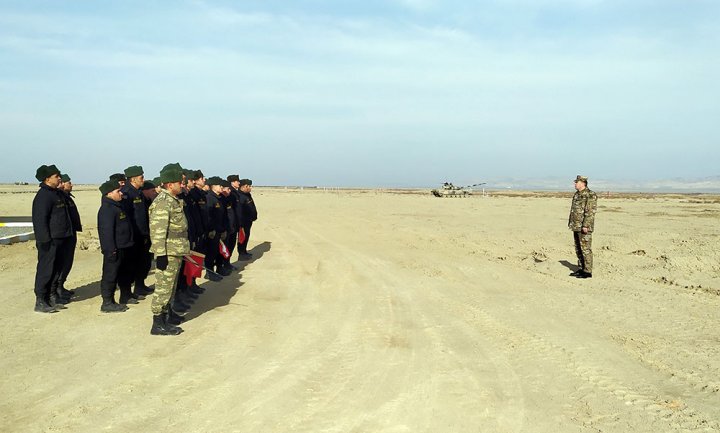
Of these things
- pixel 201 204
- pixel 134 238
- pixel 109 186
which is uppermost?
pixel 109 186

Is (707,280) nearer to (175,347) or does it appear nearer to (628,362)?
(628,362)

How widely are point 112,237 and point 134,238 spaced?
0.53 meters

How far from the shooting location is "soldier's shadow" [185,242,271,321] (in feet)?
24.5

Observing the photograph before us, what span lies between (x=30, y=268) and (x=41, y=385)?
23.1ft

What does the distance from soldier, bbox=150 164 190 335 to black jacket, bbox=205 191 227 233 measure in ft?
10.1

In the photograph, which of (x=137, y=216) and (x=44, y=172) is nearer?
(x=44, y=172)

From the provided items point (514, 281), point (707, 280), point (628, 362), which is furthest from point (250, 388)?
point (707, 280)

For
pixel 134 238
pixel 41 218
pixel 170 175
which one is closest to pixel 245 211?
pixel 134 238

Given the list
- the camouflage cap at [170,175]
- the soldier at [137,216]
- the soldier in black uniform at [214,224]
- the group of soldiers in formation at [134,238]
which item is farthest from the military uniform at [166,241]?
the soldier in black uniform at [214,224]

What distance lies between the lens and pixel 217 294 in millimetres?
8531

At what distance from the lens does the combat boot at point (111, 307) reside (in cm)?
728

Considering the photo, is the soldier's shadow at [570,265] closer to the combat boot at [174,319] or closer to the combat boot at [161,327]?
the combat boot at [174,319]

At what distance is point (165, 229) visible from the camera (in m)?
6.18

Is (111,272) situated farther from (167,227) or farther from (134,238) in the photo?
(167,227)
